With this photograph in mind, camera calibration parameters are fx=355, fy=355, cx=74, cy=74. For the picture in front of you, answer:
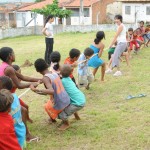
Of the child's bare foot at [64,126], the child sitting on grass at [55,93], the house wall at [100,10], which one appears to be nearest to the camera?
the child sitting on grass at [55,93]

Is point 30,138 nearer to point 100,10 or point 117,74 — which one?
point 117,74

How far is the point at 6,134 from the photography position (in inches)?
140

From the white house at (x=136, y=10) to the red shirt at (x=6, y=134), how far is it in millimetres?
38522

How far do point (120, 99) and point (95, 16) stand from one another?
38.0 m

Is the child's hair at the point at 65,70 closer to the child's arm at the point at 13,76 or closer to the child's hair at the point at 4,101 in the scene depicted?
the child's arm at the point at 13,76

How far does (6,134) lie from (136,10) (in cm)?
4024

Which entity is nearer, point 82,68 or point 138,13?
point 82,68

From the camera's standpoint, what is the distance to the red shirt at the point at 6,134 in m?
3.56

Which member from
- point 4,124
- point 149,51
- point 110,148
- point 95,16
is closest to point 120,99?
point 110,148

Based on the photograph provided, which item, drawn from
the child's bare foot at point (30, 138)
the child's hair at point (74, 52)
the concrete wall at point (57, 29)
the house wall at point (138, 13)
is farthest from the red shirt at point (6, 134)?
the house wall at point (138, 13)

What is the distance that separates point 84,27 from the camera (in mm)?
30562

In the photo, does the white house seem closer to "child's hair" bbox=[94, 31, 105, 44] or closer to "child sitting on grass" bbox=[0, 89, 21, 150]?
"child's hair" bbox=[94, 31, 105, 44]

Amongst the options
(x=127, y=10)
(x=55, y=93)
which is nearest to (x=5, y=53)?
(x=55, y=93)

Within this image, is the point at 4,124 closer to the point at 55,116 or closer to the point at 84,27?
the point at 55,116
